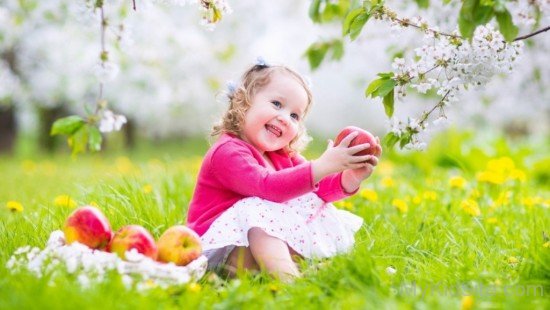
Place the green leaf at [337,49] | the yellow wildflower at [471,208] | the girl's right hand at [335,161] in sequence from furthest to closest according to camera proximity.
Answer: the green leaf at [337,49] < the yellow wildflower at [471,208] < the girl's right hand at [335,161]

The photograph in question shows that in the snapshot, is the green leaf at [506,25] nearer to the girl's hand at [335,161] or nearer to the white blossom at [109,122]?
the girl's hand at [335,161]

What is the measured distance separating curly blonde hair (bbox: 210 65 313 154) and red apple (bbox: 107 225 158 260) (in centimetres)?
69

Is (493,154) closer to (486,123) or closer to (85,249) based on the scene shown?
(85,249)

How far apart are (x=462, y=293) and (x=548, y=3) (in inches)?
35.2

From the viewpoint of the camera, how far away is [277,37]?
12.8 metres

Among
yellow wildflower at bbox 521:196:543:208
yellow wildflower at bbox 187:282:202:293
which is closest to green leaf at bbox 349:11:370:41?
yellow wildflower at bbox 187:282:202:293

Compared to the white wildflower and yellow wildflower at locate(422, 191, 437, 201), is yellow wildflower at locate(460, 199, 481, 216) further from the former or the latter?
the white wildflower

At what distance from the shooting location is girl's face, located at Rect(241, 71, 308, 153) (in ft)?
8.27

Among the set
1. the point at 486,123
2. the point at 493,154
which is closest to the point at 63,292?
the point at 493,154

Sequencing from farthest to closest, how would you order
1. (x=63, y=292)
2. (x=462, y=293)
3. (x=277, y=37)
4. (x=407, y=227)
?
(x=277, y=37), (x=407, y=227), (x=462, y=293), (x=63, y=292)

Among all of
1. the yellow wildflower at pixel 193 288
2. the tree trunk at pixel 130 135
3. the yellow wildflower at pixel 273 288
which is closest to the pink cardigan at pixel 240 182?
the yellow wildflower at pixel 273 288

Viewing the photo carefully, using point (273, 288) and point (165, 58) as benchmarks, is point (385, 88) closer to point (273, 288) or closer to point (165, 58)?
point (273, 288)

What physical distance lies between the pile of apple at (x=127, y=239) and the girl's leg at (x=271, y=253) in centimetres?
21

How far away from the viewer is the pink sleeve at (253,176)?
226 cm
